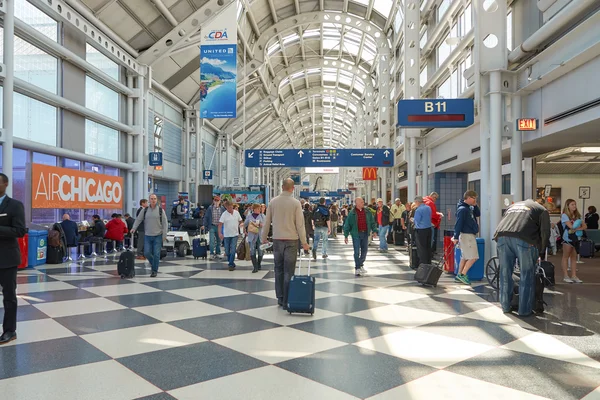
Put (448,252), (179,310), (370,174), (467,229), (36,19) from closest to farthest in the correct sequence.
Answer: (179,310)
(467,229)
(448,252)
(36,19)
(370,174)

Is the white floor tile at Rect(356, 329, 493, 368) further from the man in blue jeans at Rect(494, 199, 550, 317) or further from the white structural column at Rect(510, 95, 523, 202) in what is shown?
the white structural column at Rect(510, 95, 523, 202)

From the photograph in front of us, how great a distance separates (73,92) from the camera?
14430mm

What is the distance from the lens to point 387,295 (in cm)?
741

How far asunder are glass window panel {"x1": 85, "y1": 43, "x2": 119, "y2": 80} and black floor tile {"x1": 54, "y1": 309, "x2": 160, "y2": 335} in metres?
11.9

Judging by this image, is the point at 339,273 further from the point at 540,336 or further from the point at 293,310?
the point at 540,336

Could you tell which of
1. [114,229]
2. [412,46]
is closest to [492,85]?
[412,46]

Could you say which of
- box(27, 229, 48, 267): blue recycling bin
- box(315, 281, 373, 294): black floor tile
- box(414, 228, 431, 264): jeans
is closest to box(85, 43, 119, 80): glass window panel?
box(27, 229, 48, 267): blue recycling bin

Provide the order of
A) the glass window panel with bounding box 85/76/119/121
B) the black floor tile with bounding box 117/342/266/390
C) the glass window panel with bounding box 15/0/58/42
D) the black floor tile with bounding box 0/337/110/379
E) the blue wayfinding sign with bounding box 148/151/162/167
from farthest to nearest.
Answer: the blue wayfinding sign with bounding box 148/151/162/167, the glass window panel with bounding box 85/76/119/121, the glass window panel with bounding box 15/0/58/42, the black floor tile with bounding box 0/337/110/379, the black floor tile with bounding box 117/342/266/390

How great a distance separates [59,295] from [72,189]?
7232 mm

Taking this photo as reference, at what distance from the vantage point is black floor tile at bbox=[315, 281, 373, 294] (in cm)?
776

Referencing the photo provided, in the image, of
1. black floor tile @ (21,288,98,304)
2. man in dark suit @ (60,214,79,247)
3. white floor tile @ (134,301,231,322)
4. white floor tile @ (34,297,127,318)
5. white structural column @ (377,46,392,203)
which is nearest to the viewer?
white floor tile @ (134,301,231,322)

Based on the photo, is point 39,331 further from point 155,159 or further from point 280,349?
point 155,159

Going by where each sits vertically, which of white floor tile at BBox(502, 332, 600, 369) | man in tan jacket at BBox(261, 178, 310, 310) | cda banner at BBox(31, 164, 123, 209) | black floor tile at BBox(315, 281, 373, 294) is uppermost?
cda banner at BBox(31, 164, 123, 209)

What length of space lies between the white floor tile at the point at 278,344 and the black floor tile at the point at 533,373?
126cm
